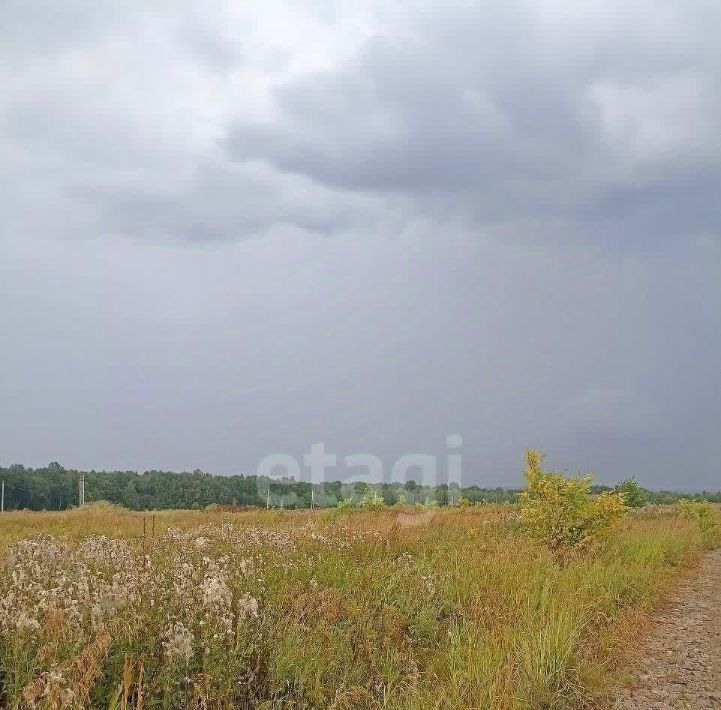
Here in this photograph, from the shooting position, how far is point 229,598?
5.68 meters

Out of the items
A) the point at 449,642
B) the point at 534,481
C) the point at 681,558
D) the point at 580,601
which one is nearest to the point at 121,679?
the point at 449,642

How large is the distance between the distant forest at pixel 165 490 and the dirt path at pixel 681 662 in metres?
74.2

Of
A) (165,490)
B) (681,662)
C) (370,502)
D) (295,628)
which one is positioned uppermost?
(295,628)

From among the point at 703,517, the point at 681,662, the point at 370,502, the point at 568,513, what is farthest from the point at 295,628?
the point at 370,502

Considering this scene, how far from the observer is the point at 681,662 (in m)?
7.47

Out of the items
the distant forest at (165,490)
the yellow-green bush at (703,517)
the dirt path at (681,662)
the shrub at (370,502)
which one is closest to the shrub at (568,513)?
the dirt path at (681,662)

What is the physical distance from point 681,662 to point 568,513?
270 inches

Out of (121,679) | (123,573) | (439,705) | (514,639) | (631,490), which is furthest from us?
(631,490)

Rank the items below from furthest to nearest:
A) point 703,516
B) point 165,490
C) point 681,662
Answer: point 165,490 → point 703,516 → point 681,662

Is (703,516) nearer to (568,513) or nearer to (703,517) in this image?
(703,517)

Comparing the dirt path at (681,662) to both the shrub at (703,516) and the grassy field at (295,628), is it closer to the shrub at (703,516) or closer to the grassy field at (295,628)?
the grassy field at (295,628)

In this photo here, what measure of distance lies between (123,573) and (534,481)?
1081 cm

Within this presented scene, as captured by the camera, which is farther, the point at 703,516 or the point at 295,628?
the point at 703,516

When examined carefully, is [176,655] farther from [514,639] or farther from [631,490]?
[631,490]
